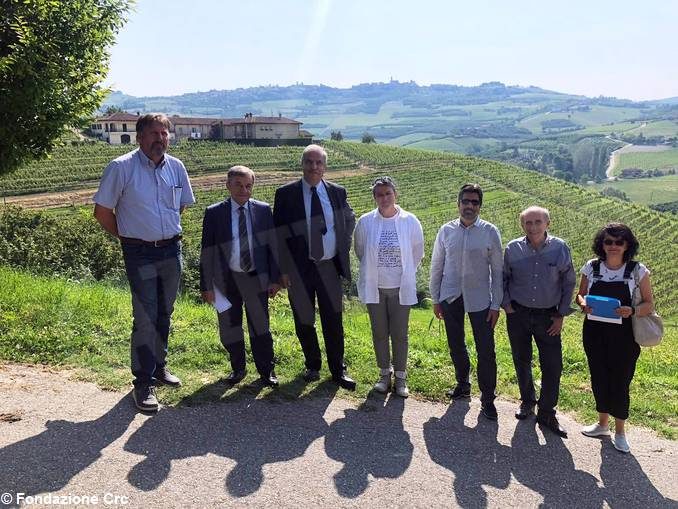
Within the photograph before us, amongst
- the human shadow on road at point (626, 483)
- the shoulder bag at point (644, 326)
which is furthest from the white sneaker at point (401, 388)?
the shoulder bag at point (644, 326)

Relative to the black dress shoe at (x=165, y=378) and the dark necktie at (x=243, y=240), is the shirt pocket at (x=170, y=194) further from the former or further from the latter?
the black dress shoe at (x=165, y=378)

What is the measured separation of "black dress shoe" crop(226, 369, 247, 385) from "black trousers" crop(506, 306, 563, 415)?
2477mm

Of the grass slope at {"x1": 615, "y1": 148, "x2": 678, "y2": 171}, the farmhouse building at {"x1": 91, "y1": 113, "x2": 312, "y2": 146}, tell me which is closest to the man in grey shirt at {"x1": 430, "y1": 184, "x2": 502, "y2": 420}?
the farmhouse building at {"x1": 91, "y1": 113, "x2": 312, "y2": 146}

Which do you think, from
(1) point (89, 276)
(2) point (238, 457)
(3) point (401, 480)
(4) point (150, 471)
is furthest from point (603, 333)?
(1) point (89, 276)

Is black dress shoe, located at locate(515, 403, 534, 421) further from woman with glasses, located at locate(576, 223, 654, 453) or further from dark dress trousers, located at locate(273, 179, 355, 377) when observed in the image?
dark dress trousers, located at locate(273, 179, 355, 377)

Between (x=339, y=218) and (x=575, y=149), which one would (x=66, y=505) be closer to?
(x=339, y=218)

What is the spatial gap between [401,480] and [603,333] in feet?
6.71

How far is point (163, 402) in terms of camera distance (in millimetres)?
4555

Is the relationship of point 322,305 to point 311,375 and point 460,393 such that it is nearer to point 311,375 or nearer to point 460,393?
point 311,375

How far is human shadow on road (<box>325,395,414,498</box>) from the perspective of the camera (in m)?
3.69

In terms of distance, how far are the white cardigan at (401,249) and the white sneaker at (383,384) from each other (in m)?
0.74

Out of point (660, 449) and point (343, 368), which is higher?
point (343, 368)

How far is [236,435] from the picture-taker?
4121mm

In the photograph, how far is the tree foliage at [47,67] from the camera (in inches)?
258
